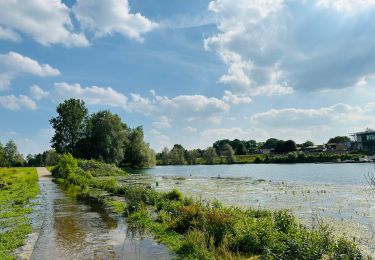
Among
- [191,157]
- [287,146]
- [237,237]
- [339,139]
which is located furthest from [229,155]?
[237,237]

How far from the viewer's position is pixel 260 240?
38.8ft

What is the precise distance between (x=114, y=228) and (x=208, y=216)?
4.86 meters

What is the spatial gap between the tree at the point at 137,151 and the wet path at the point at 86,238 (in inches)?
3235

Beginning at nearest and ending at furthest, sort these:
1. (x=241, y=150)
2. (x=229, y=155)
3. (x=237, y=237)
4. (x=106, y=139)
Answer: (x=237, y=237) → (x=106, y=139) → (x=229, y=155) → (x=241, y=150)

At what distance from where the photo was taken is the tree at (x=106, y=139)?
8563 cm

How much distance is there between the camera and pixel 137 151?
103250mm

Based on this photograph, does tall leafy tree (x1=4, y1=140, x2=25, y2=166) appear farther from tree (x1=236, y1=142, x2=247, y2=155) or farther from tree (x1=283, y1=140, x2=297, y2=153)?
tree (x1=283, y1=140, x2=297, y2=153)

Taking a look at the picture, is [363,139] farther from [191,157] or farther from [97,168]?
[97,168]

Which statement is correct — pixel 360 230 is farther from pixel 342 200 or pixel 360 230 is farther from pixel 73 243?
A: pixel 73 243

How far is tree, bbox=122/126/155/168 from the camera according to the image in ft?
339

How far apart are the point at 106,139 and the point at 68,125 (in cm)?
1105

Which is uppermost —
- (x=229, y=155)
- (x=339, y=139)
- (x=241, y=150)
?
(x=339, y=139)

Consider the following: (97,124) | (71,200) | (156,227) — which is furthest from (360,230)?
(97,124)

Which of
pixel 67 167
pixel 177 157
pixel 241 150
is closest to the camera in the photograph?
pixel 67 167
